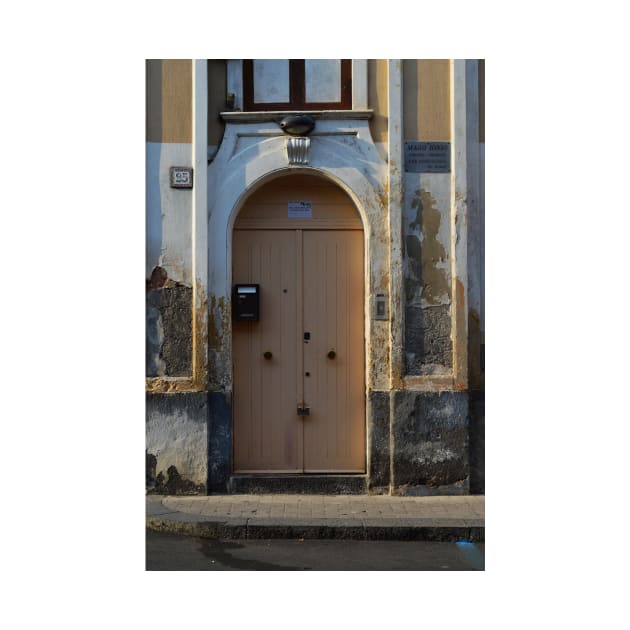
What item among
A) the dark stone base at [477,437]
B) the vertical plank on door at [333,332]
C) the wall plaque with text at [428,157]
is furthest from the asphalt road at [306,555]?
the wall plaque with text at [428,157]

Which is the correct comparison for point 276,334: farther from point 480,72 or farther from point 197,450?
point 480,72

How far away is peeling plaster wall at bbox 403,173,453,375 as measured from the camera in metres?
7.79

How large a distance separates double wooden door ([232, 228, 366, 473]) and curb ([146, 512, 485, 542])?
122cm

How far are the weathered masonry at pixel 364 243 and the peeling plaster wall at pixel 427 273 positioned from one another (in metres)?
0.01

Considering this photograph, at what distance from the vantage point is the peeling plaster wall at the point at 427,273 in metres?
7.79

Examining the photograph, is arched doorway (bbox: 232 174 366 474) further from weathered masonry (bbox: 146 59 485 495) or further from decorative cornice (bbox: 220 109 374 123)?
decorative cornice (bbox: 220 109 374 123)

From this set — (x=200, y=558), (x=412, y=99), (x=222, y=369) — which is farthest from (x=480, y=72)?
(x=200, y=558)

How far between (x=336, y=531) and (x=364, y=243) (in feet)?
8.96

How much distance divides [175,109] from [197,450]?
318cm

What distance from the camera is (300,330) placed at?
318 inches

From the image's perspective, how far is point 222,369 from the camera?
783 cm

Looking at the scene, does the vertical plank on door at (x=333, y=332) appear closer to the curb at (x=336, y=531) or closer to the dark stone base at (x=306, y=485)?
the dark stone base at (x=306, y=485)

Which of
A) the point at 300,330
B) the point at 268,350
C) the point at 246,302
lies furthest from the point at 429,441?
the point at 246,302

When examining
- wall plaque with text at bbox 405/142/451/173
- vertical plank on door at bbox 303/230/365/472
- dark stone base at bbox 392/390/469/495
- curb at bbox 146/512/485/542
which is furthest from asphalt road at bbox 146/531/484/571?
wall plaque with text at bbox 405/142/451/173
